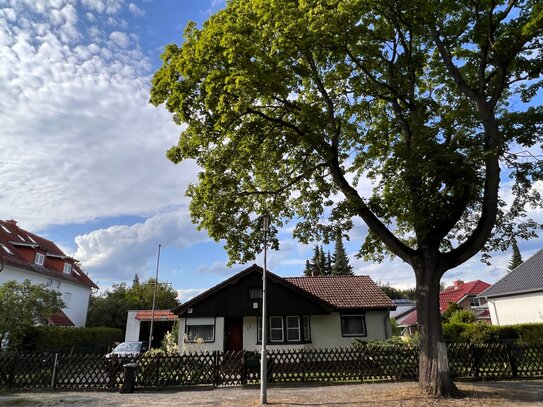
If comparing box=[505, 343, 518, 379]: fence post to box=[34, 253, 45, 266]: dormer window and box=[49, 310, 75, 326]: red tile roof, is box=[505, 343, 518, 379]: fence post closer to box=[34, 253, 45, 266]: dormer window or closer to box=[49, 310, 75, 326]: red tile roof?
box=[49, 310, 75, 326]: red tile roof

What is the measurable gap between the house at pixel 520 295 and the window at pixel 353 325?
48.2 feet

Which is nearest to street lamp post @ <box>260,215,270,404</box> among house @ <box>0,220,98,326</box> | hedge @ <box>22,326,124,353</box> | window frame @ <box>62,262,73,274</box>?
hedge @ <box>22,326,124,353</box>

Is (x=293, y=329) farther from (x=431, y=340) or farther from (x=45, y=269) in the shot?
(x=45, y=269)

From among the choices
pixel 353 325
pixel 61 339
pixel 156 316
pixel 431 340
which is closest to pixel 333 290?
pixel 353 325

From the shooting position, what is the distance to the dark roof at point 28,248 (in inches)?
1197

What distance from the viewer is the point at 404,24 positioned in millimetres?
12445

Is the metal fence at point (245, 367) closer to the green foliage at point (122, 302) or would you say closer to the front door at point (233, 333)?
the front door at point (233, 333)

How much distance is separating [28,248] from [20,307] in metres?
15.3

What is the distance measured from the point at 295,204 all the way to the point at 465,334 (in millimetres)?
15320

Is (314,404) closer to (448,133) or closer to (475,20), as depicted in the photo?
(448,133)

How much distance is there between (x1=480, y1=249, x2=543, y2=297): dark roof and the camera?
2972cm

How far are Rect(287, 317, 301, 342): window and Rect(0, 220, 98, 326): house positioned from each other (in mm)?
17509

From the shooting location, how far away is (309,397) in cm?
1191

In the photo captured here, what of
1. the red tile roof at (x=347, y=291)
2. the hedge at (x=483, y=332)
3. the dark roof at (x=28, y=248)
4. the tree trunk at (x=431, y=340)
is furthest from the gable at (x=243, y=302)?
the dark roof at (x=28, y=248)
